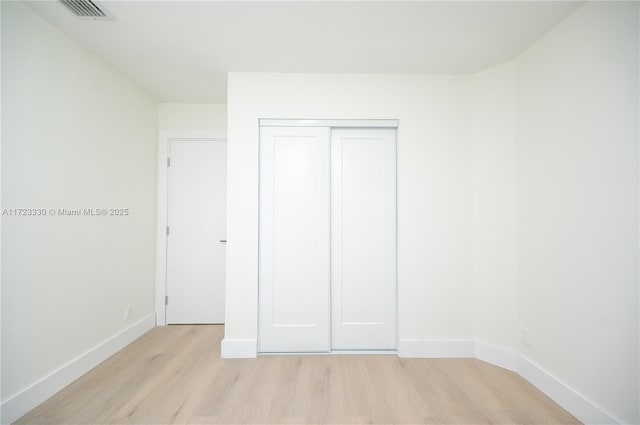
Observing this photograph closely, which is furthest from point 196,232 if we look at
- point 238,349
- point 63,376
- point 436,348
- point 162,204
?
point 436,348

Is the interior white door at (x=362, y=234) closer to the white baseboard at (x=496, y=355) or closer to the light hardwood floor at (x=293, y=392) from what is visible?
the light hardwood floor at (x=293, y=392)

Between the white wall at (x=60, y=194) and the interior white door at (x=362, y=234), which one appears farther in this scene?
the interior white door at (x=362, y=234)

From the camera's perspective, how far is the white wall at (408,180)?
8.04 ft

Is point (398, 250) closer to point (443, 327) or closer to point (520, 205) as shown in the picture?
point (443, 327)

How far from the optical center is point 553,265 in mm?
1910

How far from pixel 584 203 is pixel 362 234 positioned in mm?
1545

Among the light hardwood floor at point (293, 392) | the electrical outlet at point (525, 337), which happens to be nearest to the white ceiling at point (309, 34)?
the electrical outlet at point (525, 337)

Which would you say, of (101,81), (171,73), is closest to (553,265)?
(171,73)

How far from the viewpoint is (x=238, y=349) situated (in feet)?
7.89

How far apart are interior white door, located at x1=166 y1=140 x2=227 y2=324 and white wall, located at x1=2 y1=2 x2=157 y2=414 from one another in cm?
41

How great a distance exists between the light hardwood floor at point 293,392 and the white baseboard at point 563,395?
53mm

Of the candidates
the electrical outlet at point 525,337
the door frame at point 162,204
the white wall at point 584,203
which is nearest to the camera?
the white wall at point 584,203

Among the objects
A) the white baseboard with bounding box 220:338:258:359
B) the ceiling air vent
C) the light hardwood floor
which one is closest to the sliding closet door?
the white baseboard with bounding box 220:338:258:359

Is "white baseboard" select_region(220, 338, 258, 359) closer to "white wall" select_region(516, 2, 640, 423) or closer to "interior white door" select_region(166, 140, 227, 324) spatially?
"interior white door" select_region(166, 140, 227, 324)
